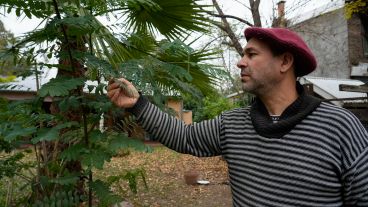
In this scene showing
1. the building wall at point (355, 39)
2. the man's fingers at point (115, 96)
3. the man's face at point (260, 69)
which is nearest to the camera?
the man's fingers at point (115, 96)

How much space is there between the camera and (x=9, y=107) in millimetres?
1592

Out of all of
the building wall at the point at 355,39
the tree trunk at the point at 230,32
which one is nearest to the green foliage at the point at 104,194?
the tree trunk at the point at 230,32

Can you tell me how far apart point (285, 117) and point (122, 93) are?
2.42 feet

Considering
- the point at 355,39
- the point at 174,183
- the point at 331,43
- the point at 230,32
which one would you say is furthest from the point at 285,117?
the point at 331,43

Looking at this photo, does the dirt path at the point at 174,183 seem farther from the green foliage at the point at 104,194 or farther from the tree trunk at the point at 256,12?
the tree trunk at the point at 256,12

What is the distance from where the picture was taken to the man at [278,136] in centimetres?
149

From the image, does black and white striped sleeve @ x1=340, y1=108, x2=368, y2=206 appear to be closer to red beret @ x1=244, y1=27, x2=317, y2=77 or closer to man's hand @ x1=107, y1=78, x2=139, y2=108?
red beret @ x1=244, y1=27, x2=317, y2=77

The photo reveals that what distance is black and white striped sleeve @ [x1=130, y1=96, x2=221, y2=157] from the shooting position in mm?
1778

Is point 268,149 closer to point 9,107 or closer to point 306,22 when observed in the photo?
point 9,107

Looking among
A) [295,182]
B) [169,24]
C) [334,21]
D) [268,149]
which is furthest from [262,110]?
[334,21]

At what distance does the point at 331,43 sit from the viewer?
50.2 ft

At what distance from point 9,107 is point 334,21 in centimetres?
1572

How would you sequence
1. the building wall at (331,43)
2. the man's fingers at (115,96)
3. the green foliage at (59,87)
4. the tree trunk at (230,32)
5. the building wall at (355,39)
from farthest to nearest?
the building wall at (331,43) < the building wall at (355,39) < the tree trunk at (230,32) < the man's fingers at (115,96) < the green foliage at (59,87)

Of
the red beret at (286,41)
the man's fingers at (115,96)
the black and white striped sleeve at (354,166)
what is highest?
the red beret at (286,41)
